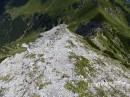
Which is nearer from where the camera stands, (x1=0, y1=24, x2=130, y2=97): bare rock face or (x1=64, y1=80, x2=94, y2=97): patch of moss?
(x1=64, y1=80, x2=94, y2=97): patch of moss

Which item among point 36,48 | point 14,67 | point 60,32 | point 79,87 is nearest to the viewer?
point 79,87

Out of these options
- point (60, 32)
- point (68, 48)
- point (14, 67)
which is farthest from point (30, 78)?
point (60, 32)

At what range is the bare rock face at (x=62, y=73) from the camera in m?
90.3

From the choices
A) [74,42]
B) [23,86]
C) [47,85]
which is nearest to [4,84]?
[23,86]

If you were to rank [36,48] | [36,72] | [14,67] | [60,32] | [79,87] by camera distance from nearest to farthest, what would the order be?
[79,87] → [36,72] → [14,67] → [36,48] → [60,32]

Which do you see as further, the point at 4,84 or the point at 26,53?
the point at 26,53

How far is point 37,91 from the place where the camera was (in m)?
90.1

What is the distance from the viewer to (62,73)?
95500 mm

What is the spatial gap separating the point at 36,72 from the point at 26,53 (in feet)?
50.9

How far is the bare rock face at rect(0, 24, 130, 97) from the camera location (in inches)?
3556

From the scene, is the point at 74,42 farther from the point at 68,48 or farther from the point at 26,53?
the point at 26,53

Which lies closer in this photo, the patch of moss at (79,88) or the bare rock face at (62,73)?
the patch of moss at (79,88)

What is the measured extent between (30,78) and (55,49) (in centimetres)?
1787

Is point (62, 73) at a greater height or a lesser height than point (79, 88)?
greater
